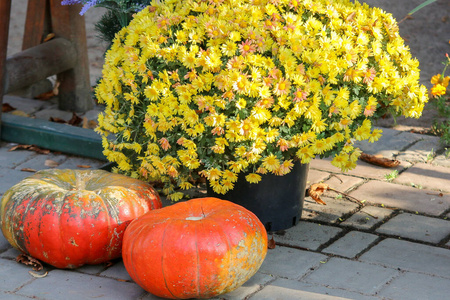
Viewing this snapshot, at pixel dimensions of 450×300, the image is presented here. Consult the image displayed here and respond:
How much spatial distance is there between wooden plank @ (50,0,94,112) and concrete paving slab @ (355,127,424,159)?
2.27m

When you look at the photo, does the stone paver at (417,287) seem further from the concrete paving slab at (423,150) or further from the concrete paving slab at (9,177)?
the concrete paving slab at (9,177)

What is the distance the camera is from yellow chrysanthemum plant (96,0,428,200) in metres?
2.80

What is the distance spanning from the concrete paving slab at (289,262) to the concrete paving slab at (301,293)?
96 millimetres

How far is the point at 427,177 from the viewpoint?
401 cm

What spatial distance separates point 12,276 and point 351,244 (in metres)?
1.61

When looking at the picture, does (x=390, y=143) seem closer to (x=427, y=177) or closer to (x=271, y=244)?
(x=427, y=177)

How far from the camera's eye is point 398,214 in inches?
138

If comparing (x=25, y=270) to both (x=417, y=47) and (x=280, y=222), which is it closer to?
(x=280, y=222)

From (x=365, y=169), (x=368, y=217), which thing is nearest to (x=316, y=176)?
(x=365, y=169)

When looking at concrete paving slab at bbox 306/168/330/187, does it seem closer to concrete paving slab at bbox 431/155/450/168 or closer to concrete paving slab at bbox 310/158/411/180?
concrete paving slab at bbox 310/158/411/180

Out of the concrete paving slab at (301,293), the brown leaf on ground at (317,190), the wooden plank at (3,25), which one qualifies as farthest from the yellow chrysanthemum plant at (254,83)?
the wooden plank at (3,25)

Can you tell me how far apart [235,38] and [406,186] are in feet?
5.50

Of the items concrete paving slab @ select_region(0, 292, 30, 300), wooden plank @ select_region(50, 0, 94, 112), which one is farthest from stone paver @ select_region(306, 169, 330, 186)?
wooden plank @ select_region(50, 0, 94, 112)

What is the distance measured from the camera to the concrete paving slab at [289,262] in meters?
2.86
